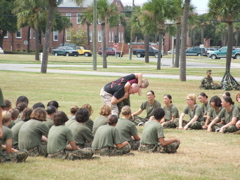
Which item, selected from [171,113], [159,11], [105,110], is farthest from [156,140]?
[159,11]

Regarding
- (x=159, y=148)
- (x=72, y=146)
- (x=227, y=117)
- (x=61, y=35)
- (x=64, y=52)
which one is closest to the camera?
(x=72, y=146)

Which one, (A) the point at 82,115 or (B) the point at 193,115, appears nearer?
(A) the point at 82,115

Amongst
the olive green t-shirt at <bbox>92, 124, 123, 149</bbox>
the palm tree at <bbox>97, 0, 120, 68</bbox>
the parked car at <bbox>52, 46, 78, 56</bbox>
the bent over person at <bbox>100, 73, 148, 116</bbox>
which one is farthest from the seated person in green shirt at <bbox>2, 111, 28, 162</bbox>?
the parked car at <bbox>52, 46, 78, 56</bbox>

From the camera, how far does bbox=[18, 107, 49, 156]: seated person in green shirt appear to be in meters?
9.05

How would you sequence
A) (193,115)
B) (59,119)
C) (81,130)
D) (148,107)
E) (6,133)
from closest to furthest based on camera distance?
1. (6,133)
2. (59,119)
3. (81,130)
4. (193,115)
5. (148,107)

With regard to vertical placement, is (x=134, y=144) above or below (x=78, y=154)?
below

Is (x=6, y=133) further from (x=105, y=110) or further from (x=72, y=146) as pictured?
(x=105, y=110)

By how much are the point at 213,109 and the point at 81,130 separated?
467cm

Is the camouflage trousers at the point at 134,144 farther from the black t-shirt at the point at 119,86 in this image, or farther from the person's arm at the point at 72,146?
the person's arm at the point at 72,146

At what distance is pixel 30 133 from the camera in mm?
9055

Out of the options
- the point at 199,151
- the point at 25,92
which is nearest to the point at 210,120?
the point at 199,151

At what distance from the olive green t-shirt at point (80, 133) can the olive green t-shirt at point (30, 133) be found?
63 cm

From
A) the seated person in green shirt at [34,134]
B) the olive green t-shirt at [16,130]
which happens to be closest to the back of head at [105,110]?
the seated person in green shirt at [34,134]

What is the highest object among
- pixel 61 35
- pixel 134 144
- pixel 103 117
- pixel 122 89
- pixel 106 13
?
pixel 106 13
